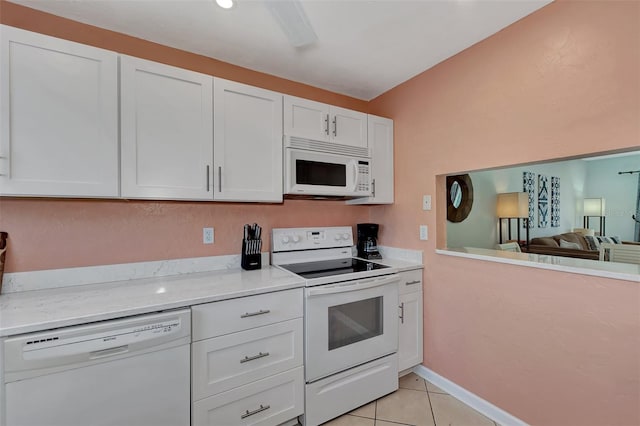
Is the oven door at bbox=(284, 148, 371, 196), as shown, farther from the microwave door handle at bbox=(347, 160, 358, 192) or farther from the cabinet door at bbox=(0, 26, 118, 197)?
the cabinet door at bbox=(0, 26, 118, 197)

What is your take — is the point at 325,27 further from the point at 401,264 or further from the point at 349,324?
the point at 349,324

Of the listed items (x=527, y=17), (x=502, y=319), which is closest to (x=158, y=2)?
(x=527, y=17)

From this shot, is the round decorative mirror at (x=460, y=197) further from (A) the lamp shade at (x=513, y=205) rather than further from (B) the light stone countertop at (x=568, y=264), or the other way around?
(B) the light stone countertop at (x=568, y=264)

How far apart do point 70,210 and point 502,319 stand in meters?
2.71

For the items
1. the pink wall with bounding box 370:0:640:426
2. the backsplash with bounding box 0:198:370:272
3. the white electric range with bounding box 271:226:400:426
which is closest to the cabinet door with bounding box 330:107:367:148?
the pink wall with bounding box 370:0:640:426

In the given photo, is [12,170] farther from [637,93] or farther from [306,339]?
[637,93]

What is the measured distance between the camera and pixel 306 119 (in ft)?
6.57

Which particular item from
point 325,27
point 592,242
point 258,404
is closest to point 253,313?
point 258,404

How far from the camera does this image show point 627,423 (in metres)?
1.19

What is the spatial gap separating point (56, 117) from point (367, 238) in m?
2.27

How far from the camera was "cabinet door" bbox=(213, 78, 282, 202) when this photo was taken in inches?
67.1

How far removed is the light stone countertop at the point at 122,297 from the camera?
1.08 metres

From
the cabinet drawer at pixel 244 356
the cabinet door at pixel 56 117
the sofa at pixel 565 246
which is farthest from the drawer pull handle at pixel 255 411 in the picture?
the sofa at pixel 565 246

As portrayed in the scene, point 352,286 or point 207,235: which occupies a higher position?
point 207,235
